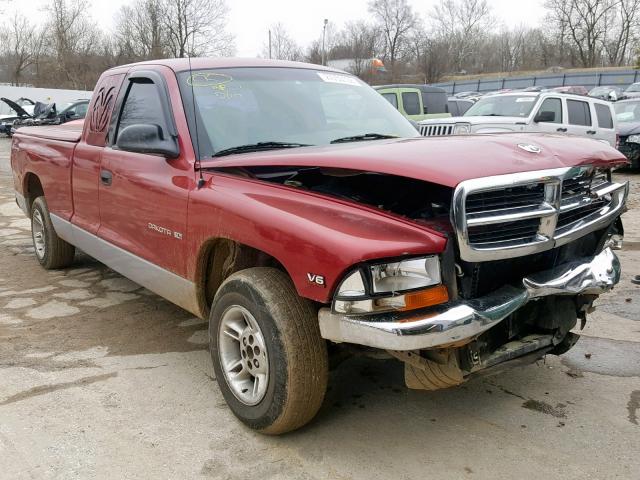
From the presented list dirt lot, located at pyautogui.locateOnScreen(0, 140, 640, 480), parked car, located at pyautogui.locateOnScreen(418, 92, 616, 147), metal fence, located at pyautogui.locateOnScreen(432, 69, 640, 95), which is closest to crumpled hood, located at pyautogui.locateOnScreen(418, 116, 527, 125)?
parked car, located at pyautogui.locateOnScreen(418, 92, 616, 147)

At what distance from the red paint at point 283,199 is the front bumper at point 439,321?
169 millimetres

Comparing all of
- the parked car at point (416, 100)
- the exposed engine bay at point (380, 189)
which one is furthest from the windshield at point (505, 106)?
the exposed engine bay at point (380, 189)

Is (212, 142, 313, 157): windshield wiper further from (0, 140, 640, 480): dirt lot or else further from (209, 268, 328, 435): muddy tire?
(0, 140, 640, 480): dirt lot

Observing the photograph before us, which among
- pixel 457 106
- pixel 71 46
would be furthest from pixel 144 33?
pixel 457 106

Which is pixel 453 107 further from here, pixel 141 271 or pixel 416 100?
pixel 141 271

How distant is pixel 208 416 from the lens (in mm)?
3205

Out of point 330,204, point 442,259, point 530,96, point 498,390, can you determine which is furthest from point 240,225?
point 530,96

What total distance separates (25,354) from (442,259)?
9.92 feet

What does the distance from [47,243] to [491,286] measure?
476cm

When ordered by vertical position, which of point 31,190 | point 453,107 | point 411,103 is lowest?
point 31,190

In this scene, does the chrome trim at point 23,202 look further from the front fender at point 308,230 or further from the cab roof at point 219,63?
the front fender at point 308,230

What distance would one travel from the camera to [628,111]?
1547 cm

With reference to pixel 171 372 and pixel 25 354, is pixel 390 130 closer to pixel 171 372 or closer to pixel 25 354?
pixel 171 372

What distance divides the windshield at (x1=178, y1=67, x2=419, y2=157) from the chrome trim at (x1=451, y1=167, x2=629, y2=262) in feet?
4.52
